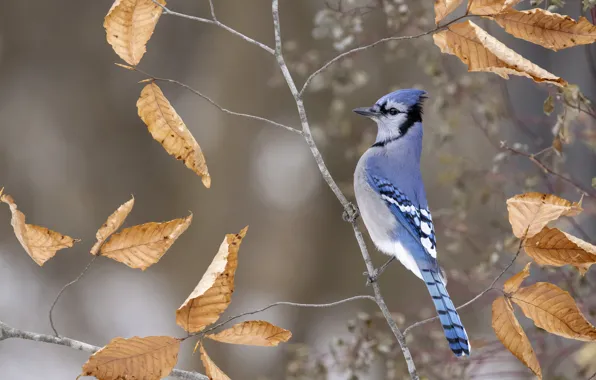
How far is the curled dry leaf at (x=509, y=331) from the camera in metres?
1.24

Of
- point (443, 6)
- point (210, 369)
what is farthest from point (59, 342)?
point (443, 6)

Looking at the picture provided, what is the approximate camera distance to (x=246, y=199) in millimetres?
5953

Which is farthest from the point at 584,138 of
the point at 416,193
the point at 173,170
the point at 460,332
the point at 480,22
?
the point at 173,170

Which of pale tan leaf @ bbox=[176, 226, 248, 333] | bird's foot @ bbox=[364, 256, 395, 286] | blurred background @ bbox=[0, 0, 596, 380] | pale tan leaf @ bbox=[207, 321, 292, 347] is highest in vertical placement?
pale tan leaf @ bbox=[176, 226, 248, 333]

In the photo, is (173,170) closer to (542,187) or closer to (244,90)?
(244,90)

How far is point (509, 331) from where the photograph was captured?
1.25 metres

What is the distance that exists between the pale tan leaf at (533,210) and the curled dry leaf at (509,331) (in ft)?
0.40

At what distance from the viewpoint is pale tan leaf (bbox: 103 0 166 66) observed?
1.34 meters

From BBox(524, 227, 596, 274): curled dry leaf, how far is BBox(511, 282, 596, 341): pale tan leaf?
44mm

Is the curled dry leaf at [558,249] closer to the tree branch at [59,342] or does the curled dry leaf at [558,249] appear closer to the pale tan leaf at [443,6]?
the pale tan leaf at [443,6]

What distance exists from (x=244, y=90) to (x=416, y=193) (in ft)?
12.1

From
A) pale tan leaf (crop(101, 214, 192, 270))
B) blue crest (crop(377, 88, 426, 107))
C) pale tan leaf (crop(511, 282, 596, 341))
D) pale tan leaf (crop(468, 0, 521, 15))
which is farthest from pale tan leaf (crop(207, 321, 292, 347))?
blue crest (crop(377, 88, 426, 107))

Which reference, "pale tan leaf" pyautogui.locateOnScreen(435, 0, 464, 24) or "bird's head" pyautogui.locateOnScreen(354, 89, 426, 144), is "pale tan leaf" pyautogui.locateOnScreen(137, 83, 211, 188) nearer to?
"pale tan leaf" pyautogui.locateOnScreen(435, 0, 464, 24)

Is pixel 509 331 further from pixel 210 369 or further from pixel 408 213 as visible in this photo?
pixel 408 213
